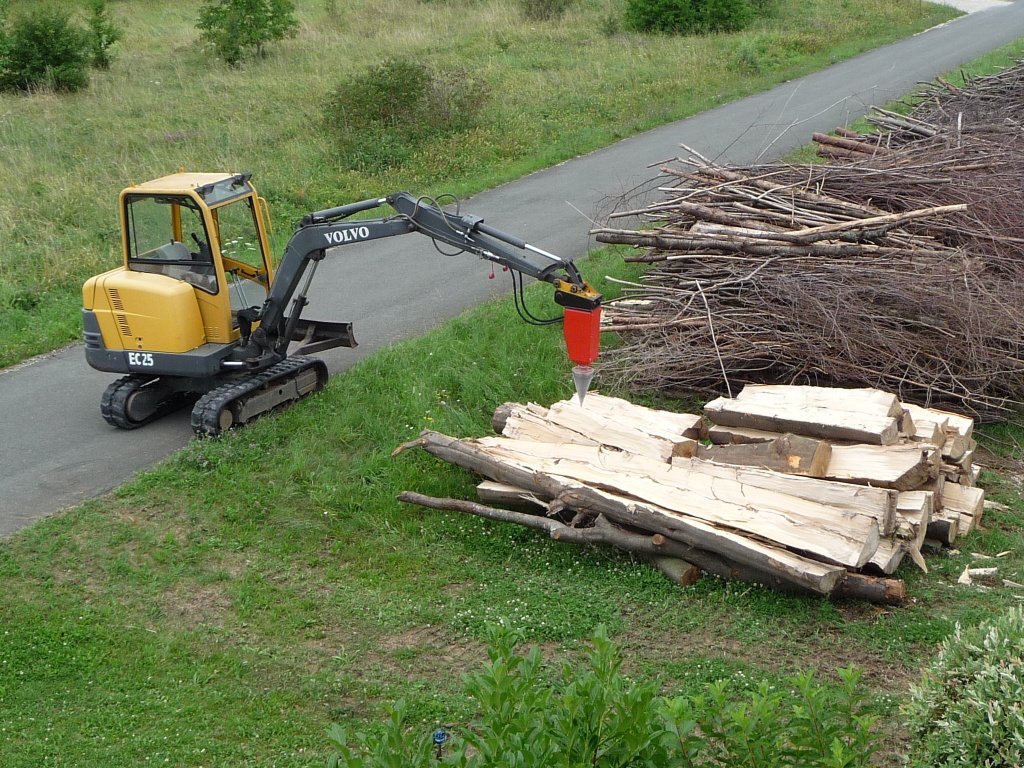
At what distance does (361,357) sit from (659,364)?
12.1 feet

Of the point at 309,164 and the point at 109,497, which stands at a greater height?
the point at 309,164

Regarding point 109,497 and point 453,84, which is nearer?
point 109,497

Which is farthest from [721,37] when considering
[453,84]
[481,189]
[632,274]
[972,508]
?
[972,508]

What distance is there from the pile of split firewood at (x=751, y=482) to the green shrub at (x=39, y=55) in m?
20.3

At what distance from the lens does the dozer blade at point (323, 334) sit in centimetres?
1146

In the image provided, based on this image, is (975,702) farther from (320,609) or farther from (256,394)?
(256,394)

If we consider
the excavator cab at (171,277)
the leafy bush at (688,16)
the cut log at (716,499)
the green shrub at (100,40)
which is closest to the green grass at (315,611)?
the cut log at (716,499)

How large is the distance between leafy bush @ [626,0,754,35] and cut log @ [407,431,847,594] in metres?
26.4

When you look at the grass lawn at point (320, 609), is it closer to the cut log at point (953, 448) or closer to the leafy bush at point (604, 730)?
the cut log at point (953, 448)

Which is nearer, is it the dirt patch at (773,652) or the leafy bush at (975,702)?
the leafy bush at (975,702)

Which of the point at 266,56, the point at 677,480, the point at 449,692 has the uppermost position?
the point at 266,56

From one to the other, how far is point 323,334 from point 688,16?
24300 millimetres

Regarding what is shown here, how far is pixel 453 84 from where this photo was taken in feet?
74.2

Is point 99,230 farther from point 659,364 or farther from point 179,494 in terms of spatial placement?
point 659,364
